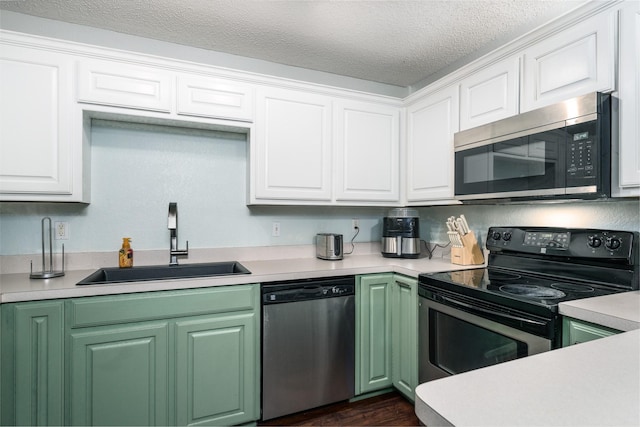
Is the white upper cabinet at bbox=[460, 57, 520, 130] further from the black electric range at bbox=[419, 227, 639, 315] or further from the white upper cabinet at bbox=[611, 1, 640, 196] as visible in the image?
the black electric range at bbox=[419, 227, 639, 315]

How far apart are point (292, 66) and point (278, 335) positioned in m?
1.94

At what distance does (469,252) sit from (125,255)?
87.2 inches

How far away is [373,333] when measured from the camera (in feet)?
7.20

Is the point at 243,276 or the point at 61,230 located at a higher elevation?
the point at 61,230

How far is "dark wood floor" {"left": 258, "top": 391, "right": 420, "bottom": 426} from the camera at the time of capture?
6.59 ft

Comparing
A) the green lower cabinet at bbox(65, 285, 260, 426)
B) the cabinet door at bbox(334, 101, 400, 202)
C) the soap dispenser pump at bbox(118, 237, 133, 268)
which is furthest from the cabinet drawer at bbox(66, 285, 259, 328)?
the cabinet door at bbox(334, 101, 400, 202)

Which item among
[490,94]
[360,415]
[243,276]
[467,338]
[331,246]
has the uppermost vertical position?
[490,94]

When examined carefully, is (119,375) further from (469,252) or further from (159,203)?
(469,252)

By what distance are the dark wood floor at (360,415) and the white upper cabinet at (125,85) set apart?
6.52 ft

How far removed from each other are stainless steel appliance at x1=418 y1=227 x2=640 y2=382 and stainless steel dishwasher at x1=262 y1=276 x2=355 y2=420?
17.9 inches

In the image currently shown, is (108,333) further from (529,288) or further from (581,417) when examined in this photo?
(529,288)

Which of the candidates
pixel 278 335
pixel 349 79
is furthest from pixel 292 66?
pixel 278 335

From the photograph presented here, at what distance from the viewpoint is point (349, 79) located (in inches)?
110

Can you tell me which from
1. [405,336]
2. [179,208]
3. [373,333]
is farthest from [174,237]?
[405,336]
